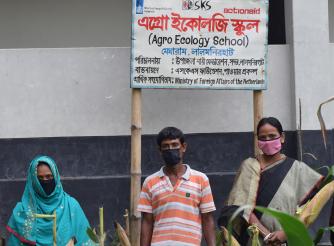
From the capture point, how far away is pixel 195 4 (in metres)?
6.59

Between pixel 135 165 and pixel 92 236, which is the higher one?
pixel 135 165

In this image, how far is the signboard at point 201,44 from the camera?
21.3 feet

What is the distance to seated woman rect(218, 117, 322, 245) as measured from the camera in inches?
185

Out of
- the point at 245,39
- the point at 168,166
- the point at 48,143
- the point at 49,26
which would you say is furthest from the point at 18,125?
the point at 168,166

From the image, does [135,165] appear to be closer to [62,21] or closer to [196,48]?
[196,48]

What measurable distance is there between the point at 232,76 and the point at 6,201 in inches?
86.8

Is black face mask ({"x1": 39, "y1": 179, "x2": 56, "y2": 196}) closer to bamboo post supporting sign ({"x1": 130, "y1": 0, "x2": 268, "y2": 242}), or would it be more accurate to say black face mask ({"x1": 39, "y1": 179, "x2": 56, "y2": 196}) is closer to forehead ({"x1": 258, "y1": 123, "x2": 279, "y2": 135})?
bamboo post supporting sign ({"x1": 130, "y1": 0, "x2": 268, "y2": 242})

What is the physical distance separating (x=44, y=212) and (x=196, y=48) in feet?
6.46

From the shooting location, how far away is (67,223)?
5430mm

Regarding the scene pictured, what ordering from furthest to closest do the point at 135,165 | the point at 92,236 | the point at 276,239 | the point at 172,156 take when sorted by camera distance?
1. the point at 135,165
2. the point at 92,236
3. the point at 172,156
4. the point at 276,239

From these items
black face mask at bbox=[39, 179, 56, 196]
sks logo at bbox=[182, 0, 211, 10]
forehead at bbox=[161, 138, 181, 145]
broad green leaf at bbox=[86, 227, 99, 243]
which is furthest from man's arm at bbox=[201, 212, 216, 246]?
sks logo at bbox=[182, 0, 211, 10]

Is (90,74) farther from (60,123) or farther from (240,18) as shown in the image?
(240,18)

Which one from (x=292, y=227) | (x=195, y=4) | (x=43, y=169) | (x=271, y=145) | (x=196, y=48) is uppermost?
(x=195, y=4)

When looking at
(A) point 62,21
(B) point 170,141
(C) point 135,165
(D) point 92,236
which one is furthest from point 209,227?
(A) point 62,21
